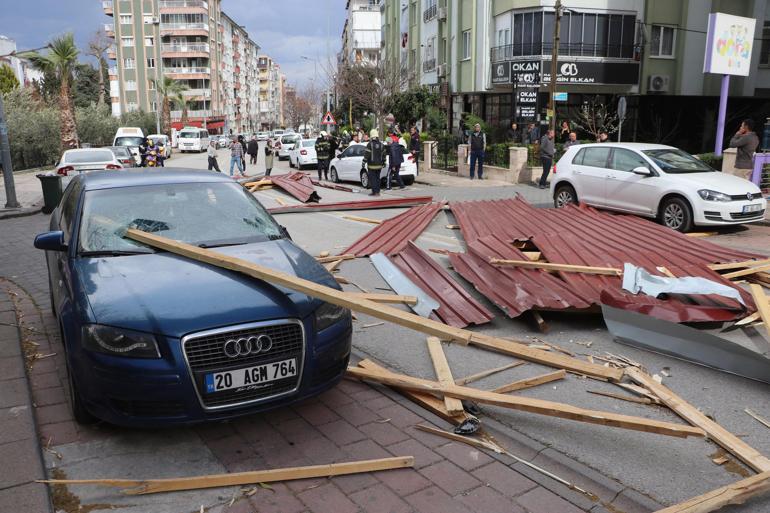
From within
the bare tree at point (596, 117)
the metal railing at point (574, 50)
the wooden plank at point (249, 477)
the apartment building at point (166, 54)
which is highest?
the apartment building at point (166, 54)

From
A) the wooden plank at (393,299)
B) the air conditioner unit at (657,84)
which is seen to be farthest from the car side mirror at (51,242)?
the air conditioner unit at (657,84)

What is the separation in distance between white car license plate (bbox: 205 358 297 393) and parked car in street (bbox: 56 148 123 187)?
17.0 metres

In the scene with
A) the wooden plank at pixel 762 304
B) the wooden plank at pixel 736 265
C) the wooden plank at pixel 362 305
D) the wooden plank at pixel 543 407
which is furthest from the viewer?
the wooden plank at pixel 736 265

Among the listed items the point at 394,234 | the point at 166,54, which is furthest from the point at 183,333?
the point at 166,54

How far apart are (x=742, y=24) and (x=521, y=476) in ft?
65.2

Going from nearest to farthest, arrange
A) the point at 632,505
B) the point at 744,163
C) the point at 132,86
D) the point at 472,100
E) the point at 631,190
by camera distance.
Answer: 1. the point at 632,505
2. the point at 631,190
3. the point at 744,163
4. the point at 472,100
5. the point at 132,86

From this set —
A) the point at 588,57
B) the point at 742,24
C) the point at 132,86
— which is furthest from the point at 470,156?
the point at 132,86

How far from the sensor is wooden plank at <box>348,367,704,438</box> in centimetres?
393

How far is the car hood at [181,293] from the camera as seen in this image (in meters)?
3.81

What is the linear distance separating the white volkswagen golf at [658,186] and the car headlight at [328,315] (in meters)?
9.63

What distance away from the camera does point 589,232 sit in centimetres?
935

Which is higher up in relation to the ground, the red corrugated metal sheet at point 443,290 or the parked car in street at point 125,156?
the parked car in street at point 125,156

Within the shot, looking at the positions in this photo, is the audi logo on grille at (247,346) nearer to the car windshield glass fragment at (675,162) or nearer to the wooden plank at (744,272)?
the wooden plank at (744,272)

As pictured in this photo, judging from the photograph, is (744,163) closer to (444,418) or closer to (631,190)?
(631,190)
